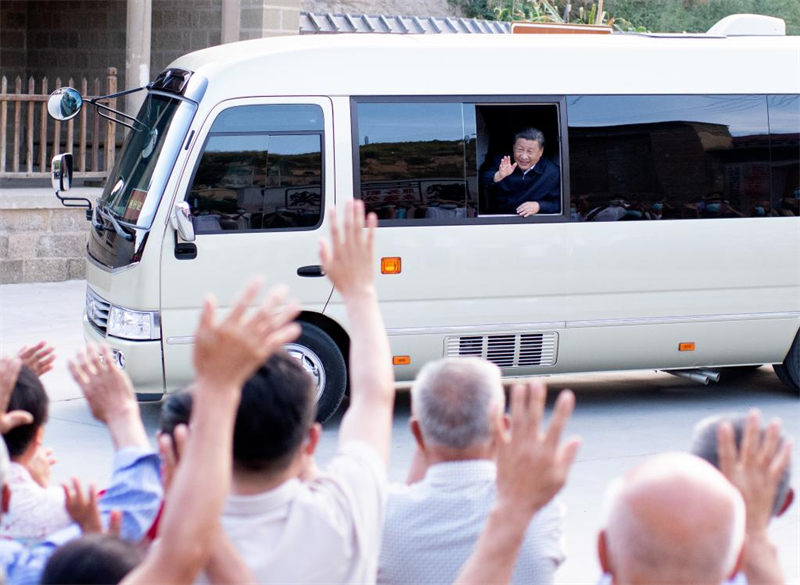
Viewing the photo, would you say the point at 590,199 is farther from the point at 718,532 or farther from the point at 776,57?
the point at 718,532

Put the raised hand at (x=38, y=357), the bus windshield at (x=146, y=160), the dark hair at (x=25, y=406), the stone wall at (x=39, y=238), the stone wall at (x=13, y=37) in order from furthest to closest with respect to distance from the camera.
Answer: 1. the stone wall at (x=13, y=37)
2. the stone wall at (x=39, y=238)
3. the bus windshield at (x=146, y=160)
4. the raised hand at (x=38, y=357)
5. the dark hair at (x=25, y=406)

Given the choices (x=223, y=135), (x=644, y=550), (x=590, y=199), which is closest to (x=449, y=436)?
(x=644, y=550)

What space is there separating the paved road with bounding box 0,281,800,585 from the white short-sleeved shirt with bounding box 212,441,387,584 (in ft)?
10.2

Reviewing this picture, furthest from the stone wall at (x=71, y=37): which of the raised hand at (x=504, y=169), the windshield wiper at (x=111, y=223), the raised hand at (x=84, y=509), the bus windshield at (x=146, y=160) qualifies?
the raised hand at (x=84, y=509)

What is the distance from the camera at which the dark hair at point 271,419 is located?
2.48m

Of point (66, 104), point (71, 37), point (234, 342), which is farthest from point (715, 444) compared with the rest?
point (71, 37)

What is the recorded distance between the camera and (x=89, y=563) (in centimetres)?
227

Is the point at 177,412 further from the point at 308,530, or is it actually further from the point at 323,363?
the point at 323,363

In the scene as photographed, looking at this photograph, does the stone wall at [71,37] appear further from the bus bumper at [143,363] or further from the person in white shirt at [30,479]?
the person in white shirt at [30,479]

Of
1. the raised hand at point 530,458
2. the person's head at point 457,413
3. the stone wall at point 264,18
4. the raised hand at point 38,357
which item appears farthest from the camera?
the stone wall at point 264,18

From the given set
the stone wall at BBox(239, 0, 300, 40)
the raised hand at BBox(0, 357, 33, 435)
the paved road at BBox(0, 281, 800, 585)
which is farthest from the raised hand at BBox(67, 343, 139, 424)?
the stone wall at BBox(239, 0, 300, 40)

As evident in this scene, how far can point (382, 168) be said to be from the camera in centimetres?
773

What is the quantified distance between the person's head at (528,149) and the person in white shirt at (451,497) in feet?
17.1

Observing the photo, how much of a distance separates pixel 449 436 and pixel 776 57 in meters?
6.53
